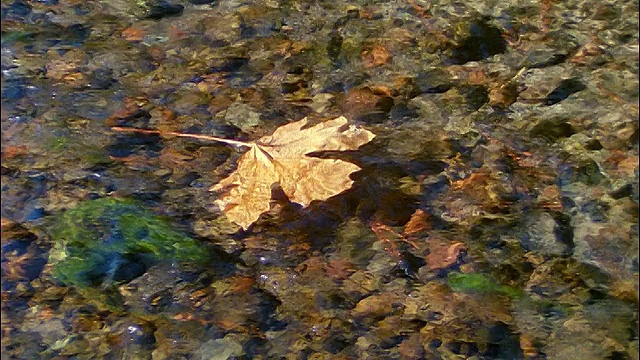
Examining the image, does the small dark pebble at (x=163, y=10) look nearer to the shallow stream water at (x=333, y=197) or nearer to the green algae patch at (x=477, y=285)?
the shallow stream water at (x=333, y=197)

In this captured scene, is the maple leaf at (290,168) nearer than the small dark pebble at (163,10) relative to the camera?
Yes

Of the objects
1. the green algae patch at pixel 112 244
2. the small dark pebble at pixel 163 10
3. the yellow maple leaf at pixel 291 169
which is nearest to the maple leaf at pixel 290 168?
the yellow maple leaf at pixel 291 169

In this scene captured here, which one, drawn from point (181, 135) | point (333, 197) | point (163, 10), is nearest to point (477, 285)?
point (333, 197)

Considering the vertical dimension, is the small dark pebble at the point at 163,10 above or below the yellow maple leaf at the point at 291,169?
above

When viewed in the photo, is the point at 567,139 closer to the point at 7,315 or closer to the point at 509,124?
the point at 509,124

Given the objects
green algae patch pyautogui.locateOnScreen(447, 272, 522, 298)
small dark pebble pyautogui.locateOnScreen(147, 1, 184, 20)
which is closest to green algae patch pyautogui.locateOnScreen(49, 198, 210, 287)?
small dark pebble pyautogui.locateOnScreen(147, 1, 184, 20)

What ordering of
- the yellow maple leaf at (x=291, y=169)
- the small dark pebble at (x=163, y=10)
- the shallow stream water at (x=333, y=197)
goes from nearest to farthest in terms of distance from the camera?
the shallow stream water at (x=333, y=197), the yellow maple leaf at (x=291, y=169), the small dark pebble at (x=163, y=10)

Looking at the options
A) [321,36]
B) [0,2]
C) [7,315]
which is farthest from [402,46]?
[7,315]
